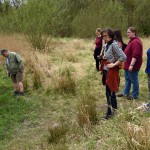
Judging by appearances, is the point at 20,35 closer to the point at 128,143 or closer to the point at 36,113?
the point at 36,113

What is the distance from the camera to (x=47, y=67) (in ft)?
38.2

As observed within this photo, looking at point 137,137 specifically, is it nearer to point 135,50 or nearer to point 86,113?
point 86,113

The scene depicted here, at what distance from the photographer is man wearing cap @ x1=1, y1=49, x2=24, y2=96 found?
8781 mm

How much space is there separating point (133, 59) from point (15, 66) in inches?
126

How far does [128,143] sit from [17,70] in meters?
5.24

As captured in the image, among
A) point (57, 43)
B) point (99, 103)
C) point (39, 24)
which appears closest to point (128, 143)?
point (99, 103)

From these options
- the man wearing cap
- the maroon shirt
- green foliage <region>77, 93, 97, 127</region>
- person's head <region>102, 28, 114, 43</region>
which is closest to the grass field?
green foliage <region>77, 93, 97, 127</region>

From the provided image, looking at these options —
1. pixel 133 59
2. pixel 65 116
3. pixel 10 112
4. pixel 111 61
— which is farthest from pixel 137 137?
pixel 10 112

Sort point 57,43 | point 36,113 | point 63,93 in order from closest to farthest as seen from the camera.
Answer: point 36,113, point 63,93, point 57,43

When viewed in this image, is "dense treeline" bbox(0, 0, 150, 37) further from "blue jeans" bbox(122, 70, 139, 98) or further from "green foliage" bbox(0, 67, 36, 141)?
"blue jeans" bbox(122, 70, 139, 98)

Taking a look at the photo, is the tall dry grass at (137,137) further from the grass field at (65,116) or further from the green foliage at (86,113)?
the green foliage at (86,113)

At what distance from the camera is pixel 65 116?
7293 mm

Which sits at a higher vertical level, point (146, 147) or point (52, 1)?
point (52, 1)

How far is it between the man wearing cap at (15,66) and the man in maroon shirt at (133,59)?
2.78 metres
